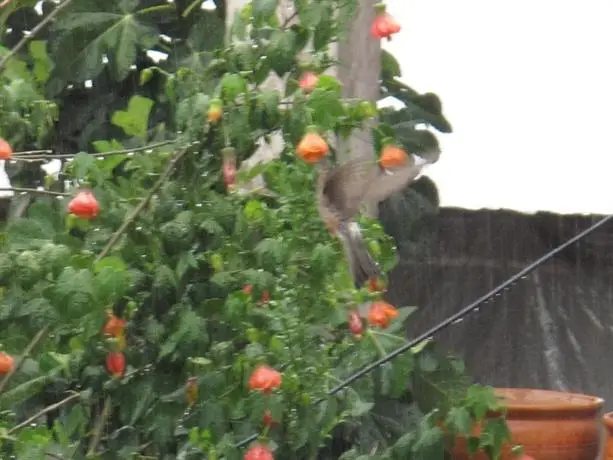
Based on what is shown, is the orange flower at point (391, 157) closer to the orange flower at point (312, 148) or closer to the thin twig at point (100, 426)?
the orange flower at point (312, 148)

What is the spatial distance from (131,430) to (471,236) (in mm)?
1599

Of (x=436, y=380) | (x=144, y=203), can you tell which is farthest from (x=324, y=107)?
(x=436, y=380)

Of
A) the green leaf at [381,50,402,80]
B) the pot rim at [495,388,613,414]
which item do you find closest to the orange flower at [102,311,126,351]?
the pot rim at [495,388,613,414]

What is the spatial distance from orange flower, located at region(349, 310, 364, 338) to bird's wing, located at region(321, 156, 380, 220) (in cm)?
16

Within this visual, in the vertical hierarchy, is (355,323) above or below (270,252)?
below

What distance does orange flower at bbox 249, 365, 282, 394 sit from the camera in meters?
1.65

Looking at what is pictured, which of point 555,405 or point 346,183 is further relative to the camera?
point 555,405

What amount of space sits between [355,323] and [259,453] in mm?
288

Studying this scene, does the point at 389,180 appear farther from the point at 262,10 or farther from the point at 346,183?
the point at 262,10

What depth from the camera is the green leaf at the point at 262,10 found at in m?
1.73

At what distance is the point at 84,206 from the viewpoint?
1.63m

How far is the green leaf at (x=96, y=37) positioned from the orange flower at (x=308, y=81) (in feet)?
3.42

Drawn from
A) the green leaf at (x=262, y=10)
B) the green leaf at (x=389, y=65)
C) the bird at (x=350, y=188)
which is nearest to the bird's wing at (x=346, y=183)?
the bird at (x=350, y=188)

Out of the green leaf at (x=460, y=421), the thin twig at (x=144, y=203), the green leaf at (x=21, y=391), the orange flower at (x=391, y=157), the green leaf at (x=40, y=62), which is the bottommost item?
the green leaf at (x=460, y=421)
